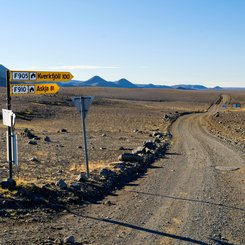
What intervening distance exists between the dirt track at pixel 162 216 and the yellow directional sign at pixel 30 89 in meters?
3.79

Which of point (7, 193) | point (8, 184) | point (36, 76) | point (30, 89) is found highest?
point (36, 76)

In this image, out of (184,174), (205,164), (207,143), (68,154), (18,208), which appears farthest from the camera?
(207,143)

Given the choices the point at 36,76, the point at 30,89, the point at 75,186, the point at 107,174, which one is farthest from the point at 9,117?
the point at 107,174

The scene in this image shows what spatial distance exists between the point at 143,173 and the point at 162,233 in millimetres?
7037

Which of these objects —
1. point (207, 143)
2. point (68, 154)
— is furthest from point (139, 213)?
point (207, 143)

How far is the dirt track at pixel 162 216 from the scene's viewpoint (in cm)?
864

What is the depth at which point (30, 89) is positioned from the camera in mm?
12211

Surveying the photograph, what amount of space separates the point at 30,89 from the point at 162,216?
212 inches

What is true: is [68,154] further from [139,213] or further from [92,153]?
[139,213]

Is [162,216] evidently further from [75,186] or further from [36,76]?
[36,76]

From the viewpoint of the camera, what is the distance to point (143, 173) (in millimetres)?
15969

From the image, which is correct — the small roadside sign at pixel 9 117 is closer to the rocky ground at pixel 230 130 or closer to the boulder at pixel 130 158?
the boulder at pixel 130 158

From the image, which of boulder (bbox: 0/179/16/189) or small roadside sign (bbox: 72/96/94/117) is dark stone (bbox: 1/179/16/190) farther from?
small roadside sign (bbox: 72/96/94/117)

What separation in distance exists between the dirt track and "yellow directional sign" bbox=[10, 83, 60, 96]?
3.79 meters
